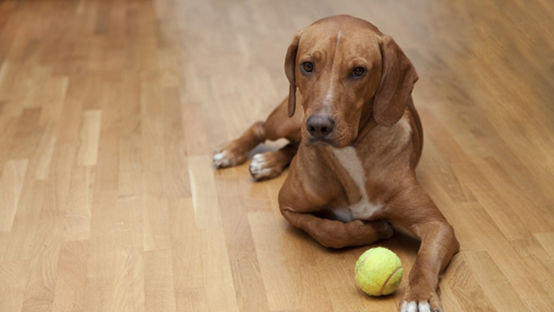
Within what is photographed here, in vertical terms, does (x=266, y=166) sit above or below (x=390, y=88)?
below

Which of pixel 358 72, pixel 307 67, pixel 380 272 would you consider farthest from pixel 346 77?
pixel 380 272

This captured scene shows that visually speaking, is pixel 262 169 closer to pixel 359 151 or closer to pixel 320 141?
pixel 359 151

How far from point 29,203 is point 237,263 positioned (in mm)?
1044

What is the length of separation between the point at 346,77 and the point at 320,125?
7.5 inches

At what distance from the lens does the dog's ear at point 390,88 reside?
8.51 ft

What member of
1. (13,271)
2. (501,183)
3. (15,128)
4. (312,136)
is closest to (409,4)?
(501,183)

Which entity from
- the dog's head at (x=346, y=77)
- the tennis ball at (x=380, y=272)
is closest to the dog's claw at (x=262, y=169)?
the dog's head at (x=346, y=77)

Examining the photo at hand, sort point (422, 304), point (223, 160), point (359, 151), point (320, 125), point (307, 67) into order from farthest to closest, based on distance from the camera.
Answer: point (223, 160) < point (359, 151) < point (307, 67) < point (320, 125) < point (422, 304)

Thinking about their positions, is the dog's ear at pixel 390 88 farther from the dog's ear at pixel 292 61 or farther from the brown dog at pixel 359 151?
the dog's ear at pixel 292 61

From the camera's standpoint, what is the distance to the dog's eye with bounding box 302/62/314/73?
2584mm

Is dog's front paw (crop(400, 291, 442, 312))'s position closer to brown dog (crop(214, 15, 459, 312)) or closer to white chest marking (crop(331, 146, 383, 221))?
brown dog (crop(214, 15, 459, 312))

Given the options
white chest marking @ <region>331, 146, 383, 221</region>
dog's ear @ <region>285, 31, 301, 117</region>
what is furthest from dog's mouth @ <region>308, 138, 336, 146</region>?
dog's ear @ <region>285, 31, 301, 117</region>

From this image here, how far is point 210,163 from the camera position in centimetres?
357

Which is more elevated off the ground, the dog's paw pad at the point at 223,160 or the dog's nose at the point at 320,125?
the dog's nose at the point at 320,125
